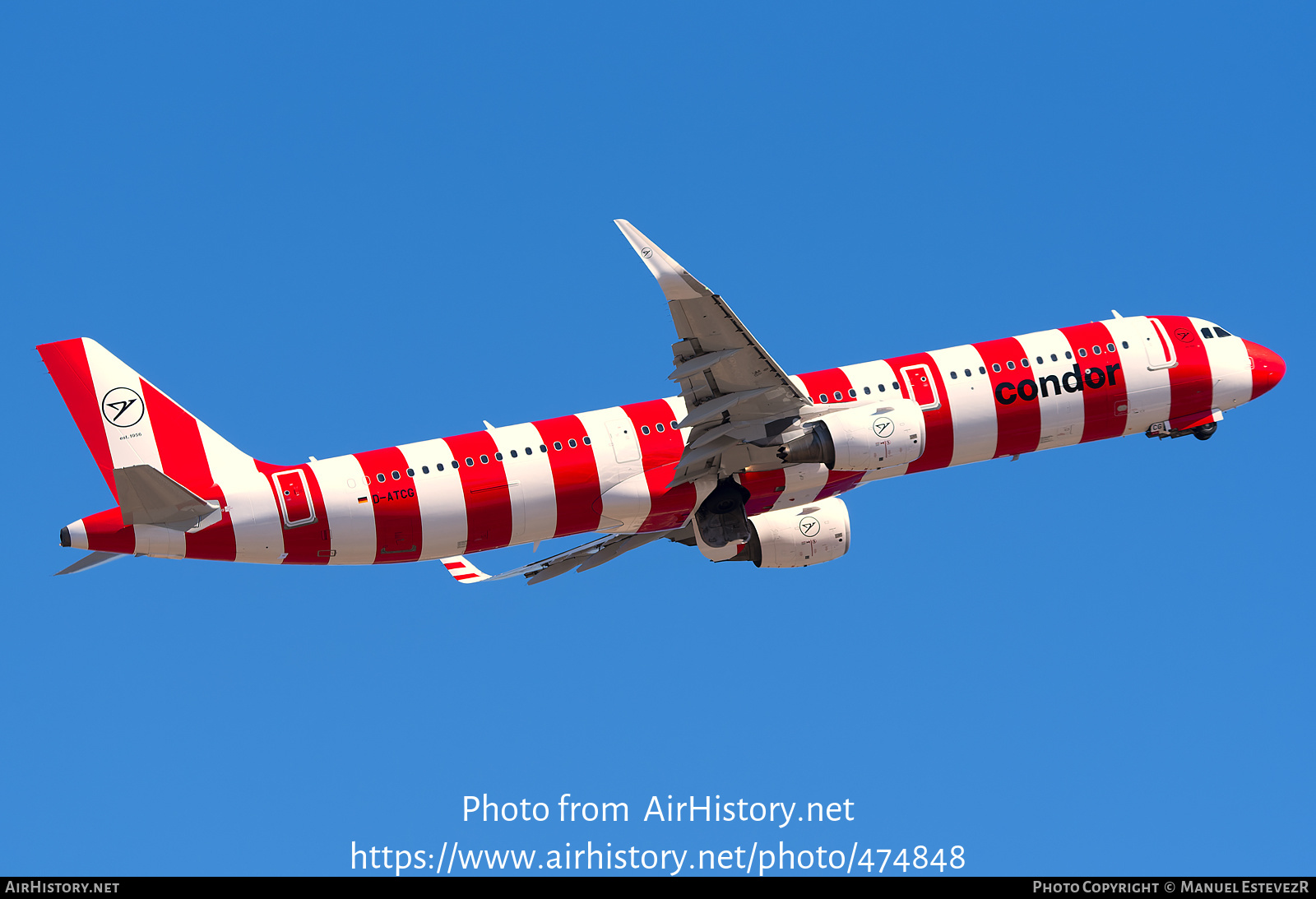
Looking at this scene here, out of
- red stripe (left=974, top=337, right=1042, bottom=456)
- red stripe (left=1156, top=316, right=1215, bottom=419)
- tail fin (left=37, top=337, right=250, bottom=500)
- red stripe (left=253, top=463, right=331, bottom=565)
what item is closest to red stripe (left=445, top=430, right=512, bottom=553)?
red stripe (left=253, top=463, right=331, bottom=565)

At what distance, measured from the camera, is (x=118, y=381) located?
1825 inches

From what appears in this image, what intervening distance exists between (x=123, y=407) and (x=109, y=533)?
3.86 meters

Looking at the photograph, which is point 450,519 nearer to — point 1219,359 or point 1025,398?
point 1025,398

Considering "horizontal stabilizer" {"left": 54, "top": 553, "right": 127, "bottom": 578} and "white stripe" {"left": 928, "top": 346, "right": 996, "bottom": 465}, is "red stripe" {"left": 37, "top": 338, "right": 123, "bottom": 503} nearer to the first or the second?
"horizontal stabilizer" {"left": 54, "top": 553, "right": 127, "bottom": 578}

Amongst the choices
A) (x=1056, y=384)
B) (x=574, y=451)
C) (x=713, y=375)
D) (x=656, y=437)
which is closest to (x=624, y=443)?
(x=656, y=437)

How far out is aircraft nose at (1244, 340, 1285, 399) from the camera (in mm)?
54219

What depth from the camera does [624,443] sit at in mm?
48344

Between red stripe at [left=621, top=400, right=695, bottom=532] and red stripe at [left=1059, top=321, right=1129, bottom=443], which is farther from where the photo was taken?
red stripe at [left=1059, top=321, right=1129, bottom=443]

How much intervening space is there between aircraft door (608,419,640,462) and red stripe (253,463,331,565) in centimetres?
683

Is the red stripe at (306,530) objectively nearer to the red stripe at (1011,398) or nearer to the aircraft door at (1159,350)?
the red stripe at (1011,398)

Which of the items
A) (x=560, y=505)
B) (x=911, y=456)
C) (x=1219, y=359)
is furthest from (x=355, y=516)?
(x=1219, y=359)
